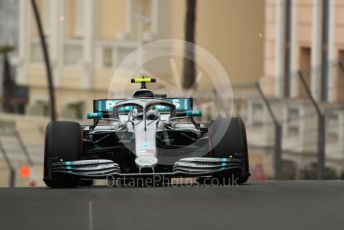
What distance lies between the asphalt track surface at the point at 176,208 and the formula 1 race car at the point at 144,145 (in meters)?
0.49

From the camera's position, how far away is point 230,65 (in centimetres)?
4525

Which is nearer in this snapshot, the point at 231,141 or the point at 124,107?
the point at 231,141

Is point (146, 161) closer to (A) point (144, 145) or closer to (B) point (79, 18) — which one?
(A) point (144, 145)

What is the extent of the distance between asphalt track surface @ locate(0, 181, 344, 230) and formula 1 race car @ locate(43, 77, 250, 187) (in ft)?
1.60

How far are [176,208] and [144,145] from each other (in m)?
3.65

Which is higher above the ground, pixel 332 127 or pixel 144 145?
pixel 144 145

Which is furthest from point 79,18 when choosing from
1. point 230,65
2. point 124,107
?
point 124,107

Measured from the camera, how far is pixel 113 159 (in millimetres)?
19766

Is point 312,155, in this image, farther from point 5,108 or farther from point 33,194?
point 5,108

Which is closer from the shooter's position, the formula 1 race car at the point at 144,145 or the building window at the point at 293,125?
the formula 1 race car at the point at 144,145

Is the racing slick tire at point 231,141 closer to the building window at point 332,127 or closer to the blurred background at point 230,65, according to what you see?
the blurred background at point 230,65

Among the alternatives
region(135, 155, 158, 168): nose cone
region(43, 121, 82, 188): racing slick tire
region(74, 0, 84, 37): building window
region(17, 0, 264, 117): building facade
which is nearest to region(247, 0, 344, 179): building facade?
region(43, 121, 82, 188): racing slick tire

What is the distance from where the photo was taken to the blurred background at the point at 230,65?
3088 cm

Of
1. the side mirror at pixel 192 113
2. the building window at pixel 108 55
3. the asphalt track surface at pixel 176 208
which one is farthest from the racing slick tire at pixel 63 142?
the building window at pixel 108 55
